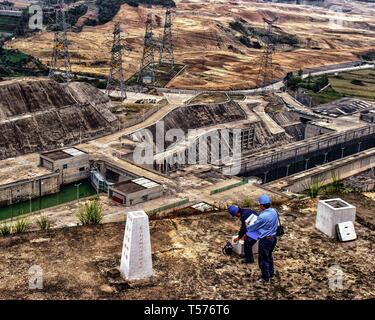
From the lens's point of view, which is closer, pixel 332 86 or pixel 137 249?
pixel 137 249

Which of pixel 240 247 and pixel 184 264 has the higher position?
pixel 240 247

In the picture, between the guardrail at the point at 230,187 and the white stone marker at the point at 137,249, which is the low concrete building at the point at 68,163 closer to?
the guardrail at the point at 230,187

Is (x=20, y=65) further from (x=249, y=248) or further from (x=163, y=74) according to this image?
(x=249, y=248)

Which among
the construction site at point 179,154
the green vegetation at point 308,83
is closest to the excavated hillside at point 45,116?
the construction site at point 179,154

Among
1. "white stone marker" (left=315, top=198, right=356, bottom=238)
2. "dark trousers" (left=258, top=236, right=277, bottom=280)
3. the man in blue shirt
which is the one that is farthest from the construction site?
the man in blue shirt

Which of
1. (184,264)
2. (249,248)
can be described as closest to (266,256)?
(249,248)

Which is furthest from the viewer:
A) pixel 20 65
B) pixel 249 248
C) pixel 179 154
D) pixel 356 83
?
pixel 356 83

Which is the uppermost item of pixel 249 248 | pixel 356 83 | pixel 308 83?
pixel 249 248
